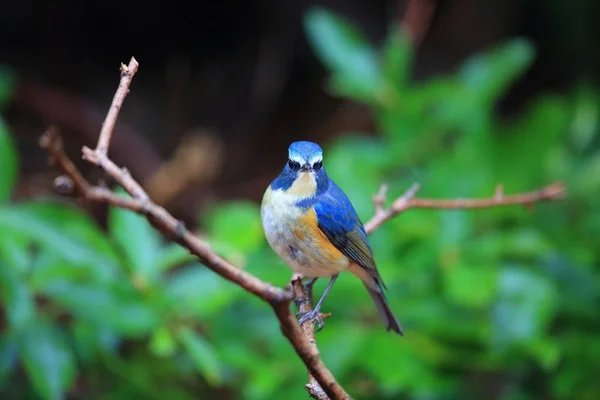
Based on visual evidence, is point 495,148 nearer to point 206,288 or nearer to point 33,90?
point 206,288

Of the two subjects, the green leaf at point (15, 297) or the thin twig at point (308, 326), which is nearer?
the thin twig at point (308, 326)

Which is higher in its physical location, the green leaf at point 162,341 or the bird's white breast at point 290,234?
the green leaf at point 162,341

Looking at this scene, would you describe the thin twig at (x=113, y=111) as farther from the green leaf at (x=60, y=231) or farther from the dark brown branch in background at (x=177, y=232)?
the green leaf at (x=60, y=231)

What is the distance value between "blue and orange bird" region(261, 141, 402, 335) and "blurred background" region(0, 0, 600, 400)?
1.16 metres

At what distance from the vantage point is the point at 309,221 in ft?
8.36

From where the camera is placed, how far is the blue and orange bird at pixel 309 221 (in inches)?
97.7

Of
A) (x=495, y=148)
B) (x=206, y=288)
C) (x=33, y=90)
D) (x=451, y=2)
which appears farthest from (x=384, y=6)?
(x=206, y=288)

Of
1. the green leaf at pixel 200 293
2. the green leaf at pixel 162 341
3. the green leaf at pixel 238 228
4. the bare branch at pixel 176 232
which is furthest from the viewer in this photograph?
the green leaf at pixel 238 228

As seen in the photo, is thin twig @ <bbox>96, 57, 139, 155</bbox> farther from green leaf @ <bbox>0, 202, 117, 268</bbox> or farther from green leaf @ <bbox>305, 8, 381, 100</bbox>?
green leaf @ <bbox>305, 8, 381, 100</bbox>

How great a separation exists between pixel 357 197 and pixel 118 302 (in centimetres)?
129

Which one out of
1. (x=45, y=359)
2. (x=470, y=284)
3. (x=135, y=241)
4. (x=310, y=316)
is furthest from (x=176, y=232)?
(x=470, y=284)

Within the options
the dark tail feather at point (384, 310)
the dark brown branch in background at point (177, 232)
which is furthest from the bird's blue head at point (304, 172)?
the dark brown branch in background at point (177, 232)

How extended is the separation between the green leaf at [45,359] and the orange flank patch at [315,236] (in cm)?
149

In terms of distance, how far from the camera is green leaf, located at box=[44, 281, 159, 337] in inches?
139
